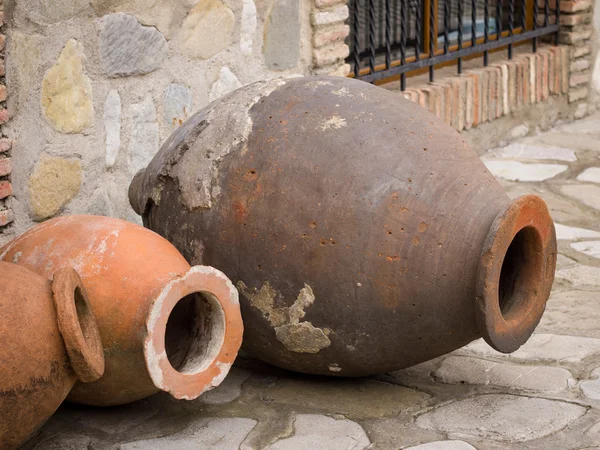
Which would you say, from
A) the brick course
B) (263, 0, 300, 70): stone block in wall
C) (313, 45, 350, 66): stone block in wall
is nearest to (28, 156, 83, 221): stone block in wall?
(263, 0, 300, 70): stone block in wall

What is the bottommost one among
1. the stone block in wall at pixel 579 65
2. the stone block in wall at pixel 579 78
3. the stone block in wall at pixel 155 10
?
the stone block in wall at pixel 579 78

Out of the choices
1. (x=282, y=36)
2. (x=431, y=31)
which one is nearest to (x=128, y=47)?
(x=282, y=36)

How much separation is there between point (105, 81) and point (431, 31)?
241 cm

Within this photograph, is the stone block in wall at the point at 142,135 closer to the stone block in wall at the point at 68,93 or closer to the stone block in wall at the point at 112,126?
the stone block in wall at the point at 112,126

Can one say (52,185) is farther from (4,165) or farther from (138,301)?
(138,301)

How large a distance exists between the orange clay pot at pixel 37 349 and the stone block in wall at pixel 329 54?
236cm

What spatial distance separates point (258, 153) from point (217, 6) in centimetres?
142

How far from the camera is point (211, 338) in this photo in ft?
8.88

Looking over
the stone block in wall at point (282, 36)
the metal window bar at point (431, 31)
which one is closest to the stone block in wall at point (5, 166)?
the stone block in wall at point (282, 36)

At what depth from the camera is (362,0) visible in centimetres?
551

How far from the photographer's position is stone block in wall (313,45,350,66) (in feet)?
14.9

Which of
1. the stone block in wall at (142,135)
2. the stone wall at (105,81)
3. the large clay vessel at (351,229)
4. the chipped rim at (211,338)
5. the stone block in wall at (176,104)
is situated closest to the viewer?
the chipped rim at (211,338)

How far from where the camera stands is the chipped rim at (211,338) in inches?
97.2

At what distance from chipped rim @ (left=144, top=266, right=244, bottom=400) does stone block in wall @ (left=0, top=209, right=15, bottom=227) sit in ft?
3.02
